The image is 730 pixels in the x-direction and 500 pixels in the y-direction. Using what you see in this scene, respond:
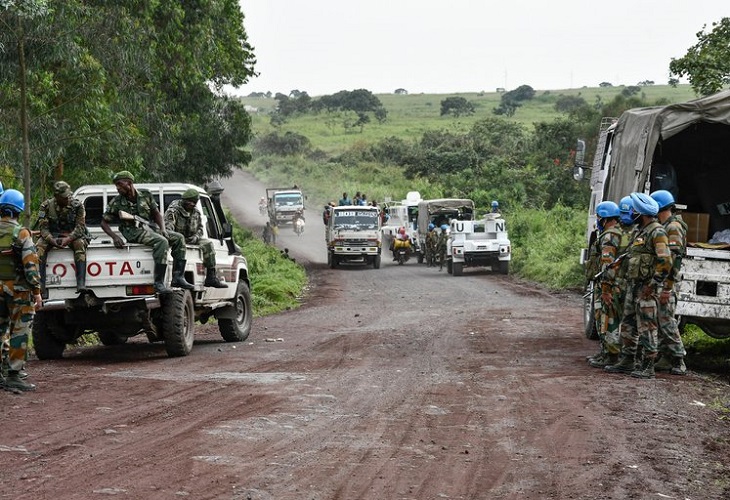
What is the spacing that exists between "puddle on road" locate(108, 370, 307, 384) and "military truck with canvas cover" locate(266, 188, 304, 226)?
150ft

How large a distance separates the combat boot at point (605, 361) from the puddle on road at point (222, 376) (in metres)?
3.48

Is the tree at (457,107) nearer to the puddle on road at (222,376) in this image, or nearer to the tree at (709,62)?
the tree at (709,62)

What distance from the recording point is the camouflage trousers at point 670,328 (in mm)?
11445

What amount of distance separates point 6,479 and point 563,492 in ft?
11.0

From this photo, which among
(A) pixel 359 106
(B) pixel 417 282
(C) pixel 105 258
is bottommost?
(B) pixel 417 282

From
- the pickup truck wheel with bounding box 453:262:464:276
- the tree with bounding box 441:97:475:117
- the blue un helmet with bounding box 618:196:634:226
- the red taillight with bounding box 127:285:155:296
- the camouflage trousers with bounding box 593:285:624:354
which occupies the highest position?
the tree with bounding box 441:97:475:117

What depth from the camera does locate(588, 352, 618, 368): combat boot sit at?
12.3 meters

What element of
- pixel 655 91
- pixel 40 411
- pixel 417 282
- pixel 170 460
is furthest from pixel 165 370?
pixel 655 91

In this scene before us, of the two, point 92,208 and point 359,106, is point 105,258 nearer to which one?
point 92,208

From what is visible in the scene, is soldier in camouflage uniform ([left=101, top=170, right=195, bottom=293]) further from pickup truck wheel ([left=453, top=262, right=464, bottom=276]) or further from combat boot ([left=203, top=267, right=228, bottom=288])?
pickup truck wheel ([left=453, top=262, right=464, bottom=276])

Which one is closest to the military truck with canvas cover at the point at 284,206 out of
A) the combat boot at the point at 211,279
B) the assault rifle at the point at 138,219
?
the combat boot at the point at 211,279

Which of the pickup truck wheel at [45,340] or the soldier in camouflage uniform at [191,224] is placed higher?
the soldier in camouflage uniform at [191,224]

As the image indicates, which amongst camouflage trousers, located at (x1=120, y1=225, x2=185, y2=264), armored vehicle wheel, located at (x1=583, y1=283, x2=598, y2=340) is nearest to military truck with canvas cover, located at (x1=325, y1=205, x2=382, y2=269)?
armored vehicle wheel, located at (x1=583, y1=283, x2=598, y2=340)

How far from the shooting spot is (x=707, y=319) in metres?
11.9
